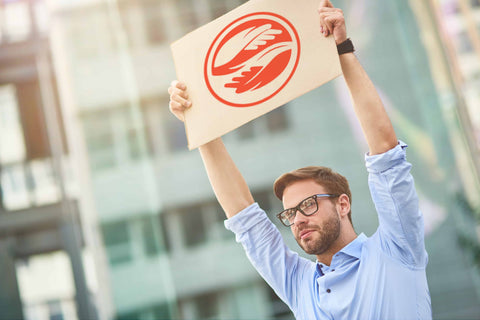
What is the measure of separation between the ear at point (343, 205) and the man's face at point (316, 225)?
0.03m

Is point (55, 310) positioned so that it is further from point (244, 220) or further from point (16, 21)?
point (244, 220)

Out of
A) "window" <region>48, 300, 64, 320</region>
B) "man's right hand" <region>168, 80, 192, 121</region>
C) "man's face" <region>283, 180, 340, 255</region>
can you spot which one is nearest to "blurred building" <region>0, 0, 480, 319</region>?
"window" <region>48, 300, 64, 320</region>

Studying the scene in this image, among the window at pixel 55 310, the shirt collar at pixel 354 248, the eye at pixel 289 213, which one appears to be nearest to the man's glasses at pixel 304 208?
the eye at pixel 289 213

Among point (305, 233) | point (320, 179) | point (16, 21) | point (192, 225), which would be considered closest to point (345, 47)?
point (320, 179)

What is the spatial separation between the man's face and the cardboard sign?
0.24m

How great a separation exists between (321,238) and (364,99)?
0.33 metres

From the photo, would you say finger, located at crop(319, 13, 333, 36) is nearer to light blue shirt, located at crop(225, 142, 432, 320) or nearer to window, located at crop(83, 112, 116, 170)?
light blue shirt, located at crop(225, 142, 432, 320)

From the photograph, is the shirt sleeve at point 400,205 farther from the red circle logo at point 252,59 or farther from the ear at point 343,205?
the red circle logo at point 252,59

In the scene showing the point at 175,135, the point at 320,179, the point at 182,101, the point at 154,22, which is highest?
the point at 154,22

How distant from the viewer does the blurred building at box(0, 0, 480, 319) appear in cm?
363

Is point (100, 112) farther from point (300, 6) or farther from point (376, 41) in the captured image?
point (300, 6)

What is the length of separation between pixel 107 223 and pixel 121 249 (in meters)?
0.22

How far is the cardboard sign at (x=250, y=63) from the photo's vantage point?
1121 millimetres

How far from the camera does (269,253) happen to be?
1303mm
